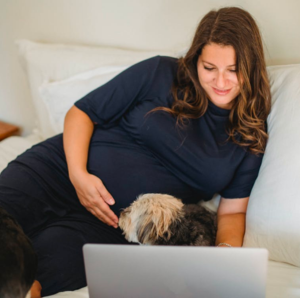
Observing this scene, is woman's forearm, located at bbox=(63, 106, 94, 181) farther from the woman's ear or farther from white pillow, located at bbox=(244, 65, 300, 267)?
white pillow, located at bbox=(244, 65, 300, 267)

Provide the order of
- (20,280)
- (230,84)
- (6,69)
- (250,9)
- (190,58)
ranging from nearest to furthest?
(20,280) < (230,84) < (190,58) < (250,9) < (6,69)

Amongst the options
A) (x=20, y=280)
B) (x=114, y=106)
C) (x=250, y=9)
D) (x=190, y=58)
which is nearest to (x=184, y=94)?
(x=190, y=58)

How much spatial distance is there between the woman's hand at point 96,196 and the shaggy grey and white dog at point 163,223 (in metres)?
0.09

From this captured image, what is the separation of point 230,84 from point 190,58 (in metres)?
0.22

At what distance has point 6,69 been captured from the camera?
2.62 m

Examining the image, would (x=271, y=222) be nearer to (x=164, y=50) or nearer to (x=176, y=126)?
(x=176, y=126)

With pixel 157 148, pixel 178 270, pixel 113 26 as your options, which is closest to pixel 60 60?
pixel 113 26

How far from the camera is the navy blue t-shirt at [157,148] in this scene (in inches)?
56.7

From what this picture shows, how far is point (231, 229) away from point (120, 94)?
745 mm

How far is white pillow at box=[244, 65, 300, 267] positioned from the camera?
48.9 inches

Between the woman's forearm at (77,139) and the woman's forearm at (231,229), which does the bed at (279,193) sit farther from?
the woman's forearm at (77,139)

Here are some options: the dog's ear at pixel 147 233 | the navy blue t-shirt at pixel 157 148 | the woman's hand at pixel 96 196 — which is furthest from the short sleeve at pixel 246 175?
the woman's hand at pixel 96 196

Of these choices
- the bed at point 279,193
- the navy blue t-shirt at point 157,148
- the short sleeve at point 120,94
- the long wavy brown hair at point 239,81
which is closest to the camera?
the bed at point 279,193

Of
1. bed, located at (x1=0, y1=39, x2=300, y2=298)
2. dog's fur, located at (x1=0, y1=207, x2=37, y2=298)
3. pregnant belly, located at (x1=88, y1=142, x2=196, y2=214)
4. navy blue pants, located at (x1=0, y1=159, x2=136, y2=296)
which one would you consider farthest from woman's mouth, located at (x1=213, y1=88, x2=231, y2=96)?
dog's fur, located at (x1=0, y1=207, x2=37, y2=298)
